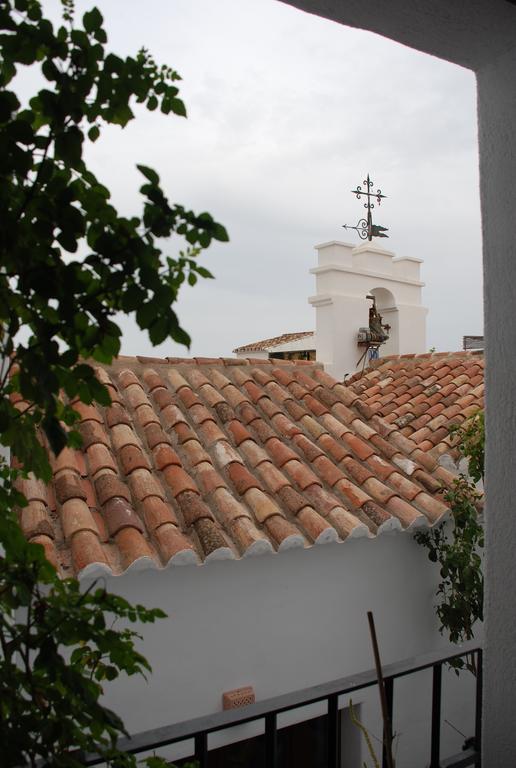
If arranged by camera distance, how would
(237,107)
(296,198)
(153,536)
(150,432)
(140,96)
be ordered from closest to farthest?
(140,96)
(237,107)
(153,536)
(150,432)
(296,198)

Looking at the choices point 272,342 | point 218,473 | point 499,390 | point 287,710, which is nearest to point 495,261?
point 499,390

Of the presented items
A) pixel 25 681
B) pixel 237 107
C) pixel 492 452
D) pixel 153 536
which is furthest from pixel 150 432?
pixel 25 681

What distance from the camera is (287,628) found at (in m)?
4.08

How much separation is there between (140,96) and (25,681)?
760 millimetres

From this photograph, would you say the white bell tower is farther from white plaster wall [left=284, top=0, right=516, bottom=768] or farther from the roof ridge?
white plaster wall [left=284, top=0, right=516, bottom=768]

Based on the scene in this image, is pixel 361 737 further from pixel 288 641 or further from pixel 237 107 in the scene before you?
pixel 237 107

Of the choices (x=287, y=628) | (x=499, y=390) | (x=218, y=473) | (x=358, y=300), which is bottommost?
(x=287, y=628)

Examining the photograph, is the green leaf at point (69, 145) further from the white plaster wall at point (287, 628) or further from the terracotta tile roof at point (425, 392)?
the terracotta tile roof at point (425, 392)

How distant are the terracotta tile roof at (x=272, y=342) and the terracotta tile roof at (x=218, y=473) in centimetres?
744

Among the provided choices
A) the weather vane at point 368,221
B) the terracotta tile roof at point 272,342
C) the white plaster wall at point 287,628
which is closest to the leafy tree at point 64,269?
the white plaster wall at point 287,628

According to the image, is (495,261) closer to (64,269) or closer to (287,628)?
(64,269)

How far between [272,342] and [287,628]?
32.6ft

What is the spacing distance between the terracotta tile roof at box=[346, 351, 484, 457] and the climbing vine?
1057 mm

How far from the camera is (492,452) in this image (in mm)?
1370
